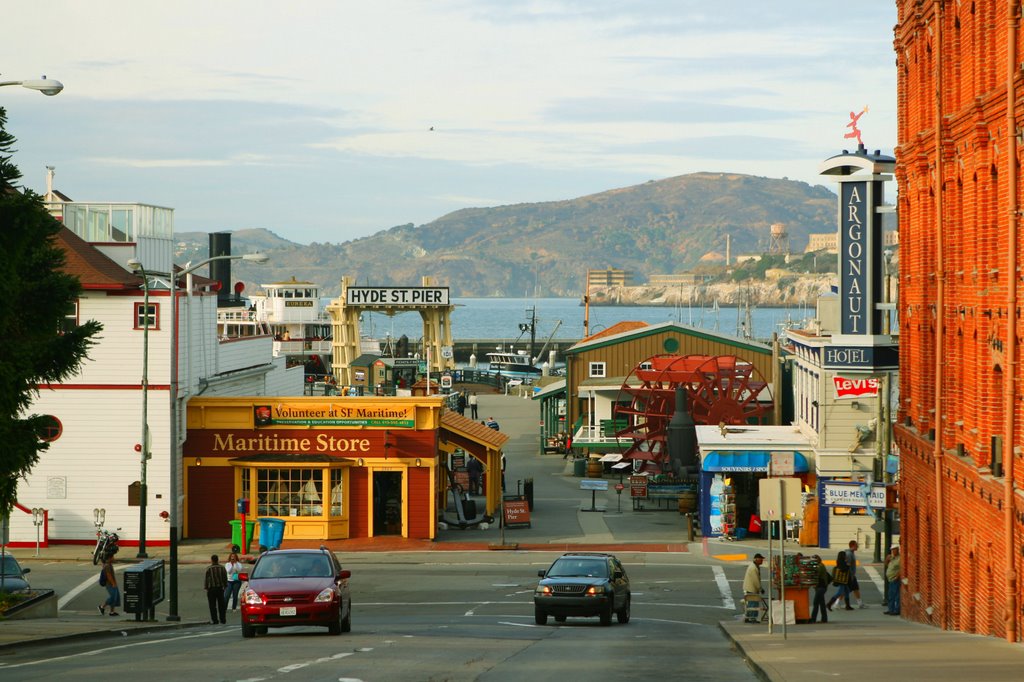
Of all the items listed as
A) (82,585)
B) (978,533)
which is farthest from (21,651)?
(978,533)

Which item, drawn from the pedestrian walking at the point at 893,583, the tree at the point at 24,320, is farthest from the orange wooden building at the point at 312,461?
the tree at the point at 24,320

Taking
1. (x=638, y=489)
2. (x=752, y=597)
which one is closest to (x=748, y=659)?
(x=752, y=597)

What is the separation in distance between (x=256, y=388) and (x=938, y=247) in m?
29.9

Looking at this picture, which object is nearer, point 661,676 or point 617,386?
point 661,676

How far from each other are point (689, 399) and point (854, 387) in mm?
16657

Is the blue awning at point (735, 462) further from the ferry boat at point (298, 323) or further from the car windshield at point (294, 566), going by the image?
the ferry boat at point (298, 323)

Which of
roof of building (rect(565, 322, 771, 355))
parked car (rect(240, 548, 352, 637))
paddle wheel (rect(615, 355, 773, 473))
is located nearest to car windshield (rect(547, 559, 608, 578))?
parked car (rect(240, 548, 352, 637))

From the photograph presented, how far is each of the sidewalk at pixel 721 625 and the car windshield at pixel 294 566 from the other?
3.87m

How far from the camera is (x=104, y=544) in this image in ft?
123

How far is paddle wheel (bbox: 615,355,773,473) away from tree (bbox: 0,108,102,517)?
112 ft

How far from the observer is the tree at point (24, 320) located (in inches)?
917

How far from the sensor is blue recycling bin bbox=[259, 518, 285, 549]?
3831cm

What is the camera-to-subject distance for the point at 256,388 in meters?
50.2

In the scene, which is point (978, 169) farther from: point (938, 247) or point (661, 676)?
point (661, 676)
